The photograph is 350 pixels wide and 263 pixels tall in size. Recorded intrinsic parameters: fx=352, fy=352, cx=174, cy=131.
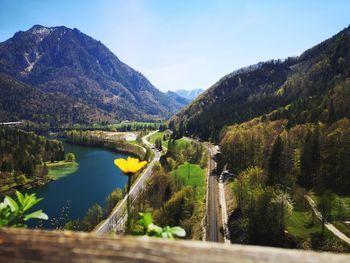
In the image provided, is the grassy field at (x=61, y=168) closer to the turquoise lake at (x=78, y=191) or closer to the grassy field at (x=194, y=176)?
the turquoise lake at (x=78, y=191)

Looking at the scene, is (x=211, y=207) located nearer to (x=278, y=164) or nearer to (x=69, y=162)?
(x=278, y=164)

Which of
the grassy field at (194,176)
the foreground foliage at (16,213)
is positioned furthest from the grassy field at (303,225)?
the foreground foliage at (16,213)

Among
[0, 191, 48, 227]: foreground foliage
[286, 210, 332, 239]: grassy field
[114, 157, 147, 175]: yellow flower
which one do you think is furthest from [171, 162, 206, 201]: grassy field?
[0, 191, 48, 227]: foreground foliage

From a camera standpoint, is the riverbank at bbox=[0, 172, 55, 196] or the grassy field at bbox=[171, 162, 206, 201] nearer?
the grassy field at bbox=[171, 162, 206, 201]

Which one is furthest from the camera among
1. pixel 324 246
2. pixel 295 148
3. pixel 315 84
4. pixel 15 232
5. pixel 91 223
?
pixel 315 84

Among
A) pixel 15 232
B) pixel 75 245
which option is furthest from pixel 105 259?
pixel 15 232

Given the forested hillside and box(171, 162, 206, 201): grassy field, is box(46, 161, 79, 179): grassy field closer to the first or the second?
the forested hillside

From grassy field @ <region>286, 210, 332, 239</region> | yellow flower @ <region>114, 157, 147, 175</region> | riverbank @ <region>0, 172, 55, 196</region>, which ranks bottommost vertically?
riverbank @ <region>0, 172, 55, 196</region>
